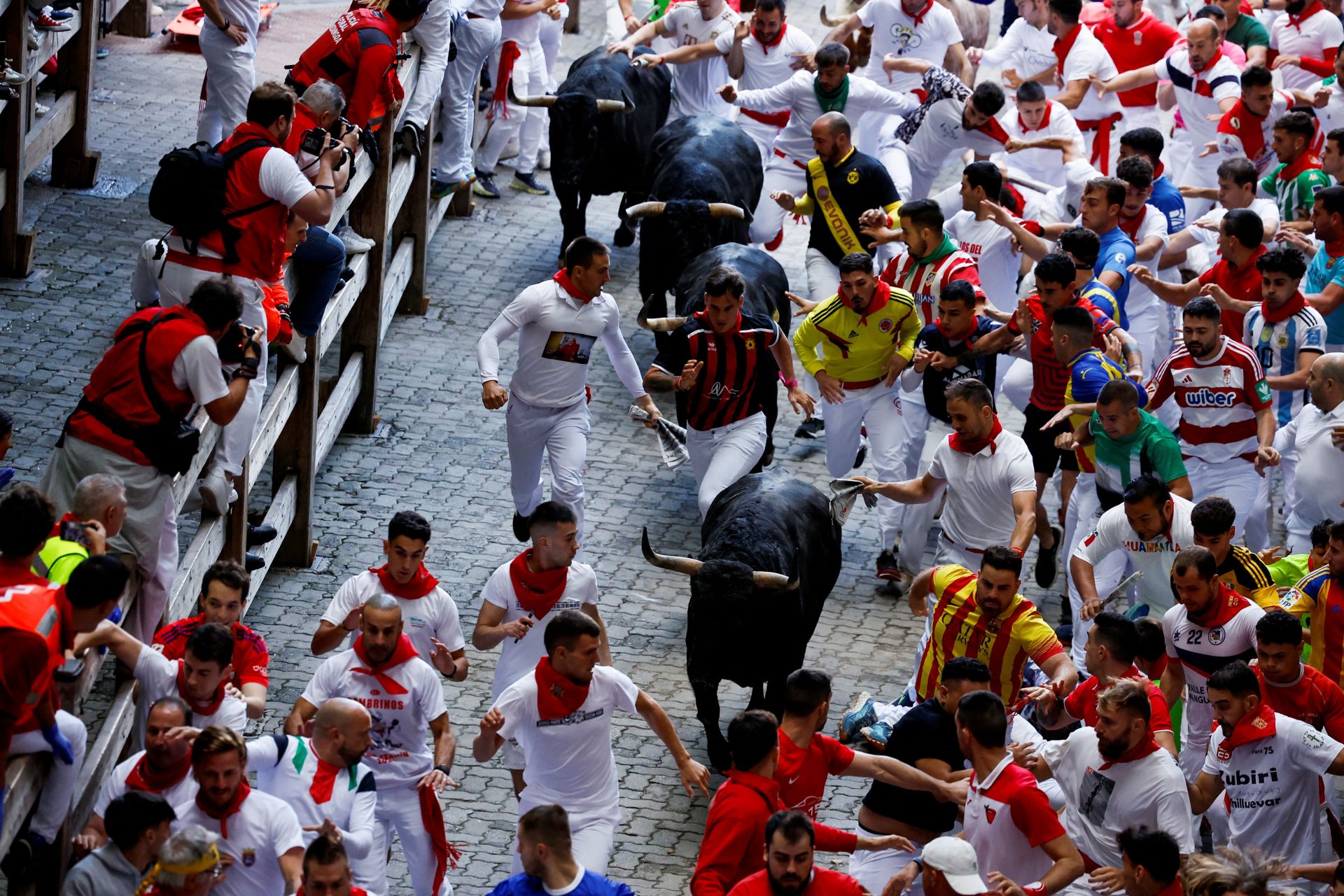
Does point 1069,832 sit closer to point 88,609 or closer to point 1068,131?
point 88,609

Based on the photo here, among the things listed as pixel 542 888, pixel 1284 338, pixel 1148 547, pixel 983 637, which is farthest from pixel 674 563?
pixel 1284 338

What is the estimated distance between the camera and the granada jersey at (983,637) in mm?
8594

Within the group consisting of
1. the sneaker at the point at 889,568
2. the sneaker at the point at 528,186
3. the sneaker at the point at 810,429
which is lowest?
the sneaker at the point at 528,186

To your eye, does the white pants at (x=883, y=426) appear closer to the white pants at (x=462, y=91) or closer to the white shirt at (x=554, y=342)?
the white shirt at (x=554, y=342)

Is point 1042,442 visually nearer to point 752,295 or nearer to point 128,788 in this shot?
point 752,295

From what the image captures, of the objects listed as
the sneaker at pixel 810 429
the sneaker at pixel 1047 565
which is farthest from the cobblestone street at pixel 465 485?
the sneaker at pixel 1047 565

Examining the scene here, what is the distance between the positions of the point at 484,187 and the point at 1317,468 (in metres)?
8.66

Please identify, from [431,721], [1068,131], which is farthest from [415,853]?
[1068,131]

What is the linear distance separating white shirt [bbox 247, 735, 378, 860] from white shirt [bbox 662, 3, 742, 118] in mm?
9435

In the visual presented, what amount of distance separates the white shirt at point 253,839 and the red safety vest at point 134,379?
75.3 inches

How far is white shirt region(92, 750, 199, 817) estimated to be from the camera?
22.6ft

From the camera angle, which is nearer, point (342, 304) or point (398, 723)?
point (398, 723)

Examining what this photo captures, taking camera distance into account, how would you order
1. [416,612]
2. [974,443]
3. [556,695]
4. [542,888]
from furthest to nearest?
[974,443], [416,612], [556,695], [542,888]

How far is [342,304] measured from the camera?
11.6 metres
